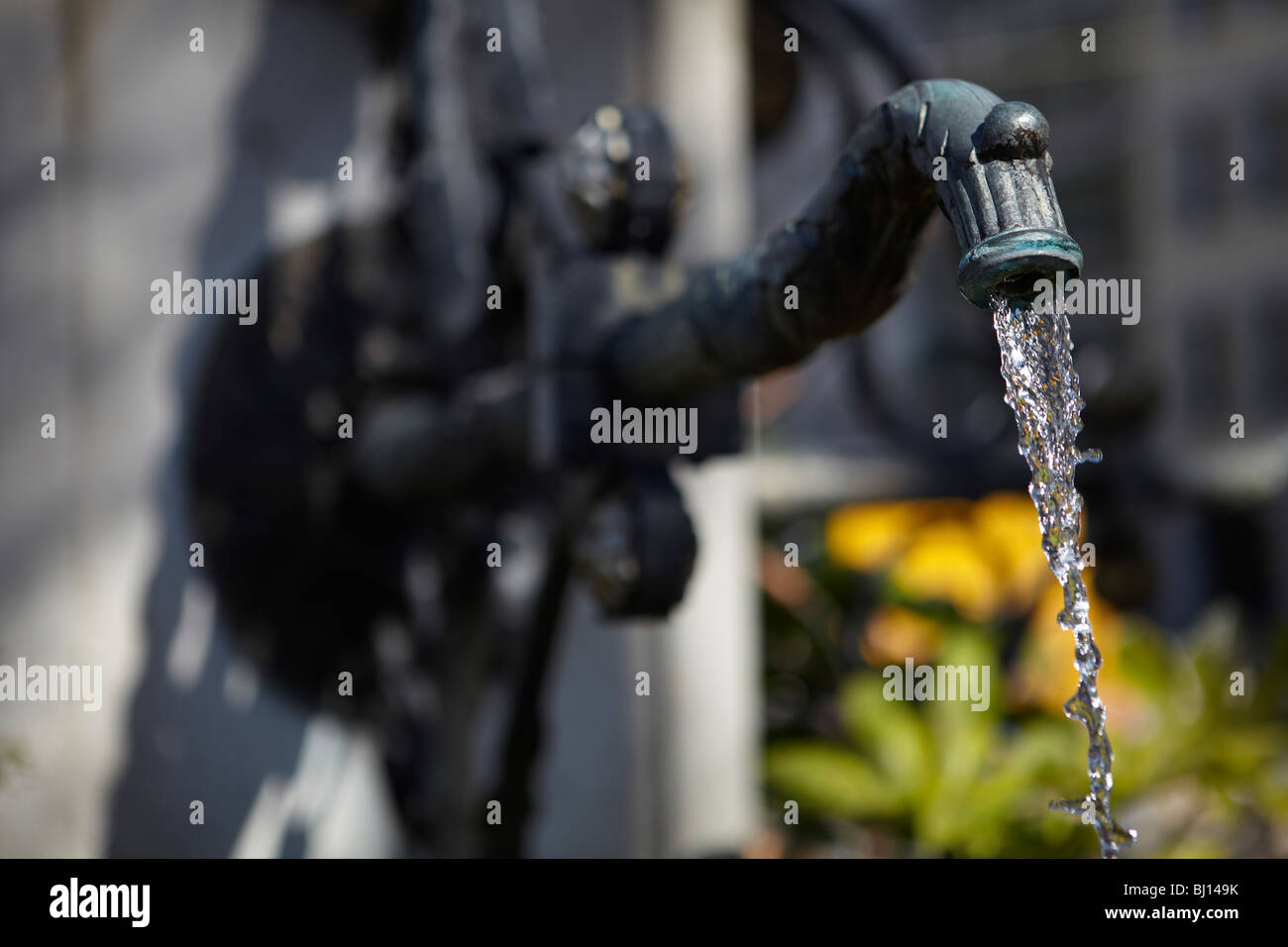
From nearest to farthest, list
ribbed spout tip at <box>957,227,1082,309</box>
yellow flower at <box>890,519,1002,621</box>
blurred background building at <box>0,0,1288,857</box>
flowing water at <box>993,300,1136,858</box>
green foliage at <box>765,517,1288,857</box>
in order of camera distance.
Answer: ribbed spout tip at <box>957,227,1082,309</box> < flowing water at <box>993,300,1136,858</box> < blurred background building at <box>0,0,1288,857</box> < green foliage at <box>765,517,1288,857</box> < yellow flower at <box>890,519,1002,621</box>

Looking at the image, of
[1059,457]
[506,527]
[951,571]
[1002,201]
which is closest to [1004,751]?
[951,571]

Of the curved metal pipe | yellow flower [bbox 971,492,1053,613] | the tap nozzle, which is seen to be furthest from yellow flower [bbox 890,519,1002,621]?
the tap nozzle

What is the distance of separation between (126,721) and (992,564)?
189cm

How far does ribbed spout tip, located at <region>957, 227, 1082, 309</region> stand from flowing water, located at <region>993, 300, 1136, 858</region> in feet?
0.27

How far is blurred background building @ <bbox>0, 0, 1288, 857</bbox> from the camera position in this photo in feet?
4.58

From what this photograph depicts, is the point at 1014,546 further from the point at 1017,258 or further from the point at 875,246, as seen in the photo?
the point at 1017,258

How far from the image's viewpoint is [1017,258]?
0.77m

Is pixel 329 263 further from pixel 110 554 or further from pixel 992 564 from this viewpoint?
pixel 992 564

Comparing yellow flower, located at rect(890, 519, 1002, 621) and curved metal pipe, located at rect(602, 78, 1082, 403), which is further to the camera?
yellow flower, located at rect(890, 519, 1002, 621)

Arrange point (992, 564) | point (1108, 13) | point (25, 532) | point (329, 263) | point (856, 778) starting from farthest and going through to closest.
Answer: point (1108, 13)
point (992, 564)
point (856, 778)
point (329, 263)
point (25, 532)

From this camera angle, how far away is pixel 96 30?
4.71 ft

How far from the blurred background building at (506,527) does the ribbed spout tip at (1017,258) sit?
1.71 ft

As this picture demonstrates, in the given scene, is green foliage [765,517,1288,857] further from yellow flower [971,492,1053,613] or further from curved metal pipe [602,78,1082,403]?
curved metal pipe [602,78,1082,403]
